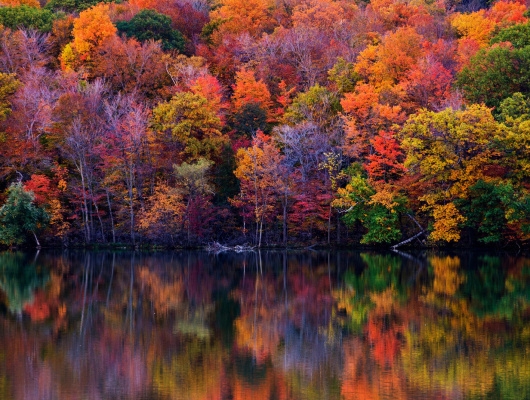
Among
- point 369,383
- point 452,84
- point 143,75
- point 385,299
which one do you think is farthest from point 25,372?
point 143,75

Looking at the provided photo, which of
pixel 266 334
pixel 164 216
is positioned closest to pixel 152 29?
pixel 164 216

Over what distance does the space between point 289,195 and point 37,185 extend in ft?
65.4

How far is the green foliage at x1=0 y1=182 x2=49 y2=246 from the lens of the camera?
1750 inches

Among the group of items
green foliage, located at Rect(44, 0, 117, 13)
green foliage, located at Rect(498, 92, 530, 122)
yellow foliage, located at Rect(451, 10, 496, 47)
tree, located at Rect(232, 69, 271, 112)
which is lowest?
green foliage, located at Rect(498, 92, 530, 122)

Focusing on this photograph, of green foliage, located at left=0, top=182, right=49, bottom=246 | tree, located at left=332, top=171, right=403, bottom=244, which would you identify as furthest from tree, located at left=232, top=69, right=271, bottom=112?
green foliage, located at left=0, top=182, right=49, bottom=246

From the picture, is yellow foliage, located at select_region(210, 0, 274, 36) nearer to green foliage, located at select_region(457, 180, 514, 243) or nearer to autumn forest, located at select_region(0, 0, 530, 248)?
autumn forest, located at select_region(0, 0, 530, 248)

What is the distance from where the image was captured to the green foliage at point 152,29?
66.9m

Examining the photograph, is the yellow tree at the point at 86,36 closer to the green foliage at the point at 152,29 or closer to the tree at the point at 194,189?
the green foliage at the point at 152,29

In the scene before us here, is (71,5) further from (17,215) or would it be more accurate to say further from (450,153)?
(450,153)

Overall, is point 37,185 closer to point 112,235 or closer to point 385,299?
point 112,235

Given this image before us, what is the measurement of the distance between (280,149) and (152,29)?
25.5 metres

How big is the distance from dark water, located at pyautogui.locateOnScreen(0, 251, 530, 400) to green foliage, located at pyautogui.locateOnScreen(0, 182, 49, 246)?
15.2 meters

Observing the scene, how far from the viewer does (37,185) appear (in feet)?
156

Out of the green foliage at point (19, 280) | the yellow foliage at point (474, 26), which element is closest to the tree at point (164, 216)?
the green foliage at point (19, 280)
